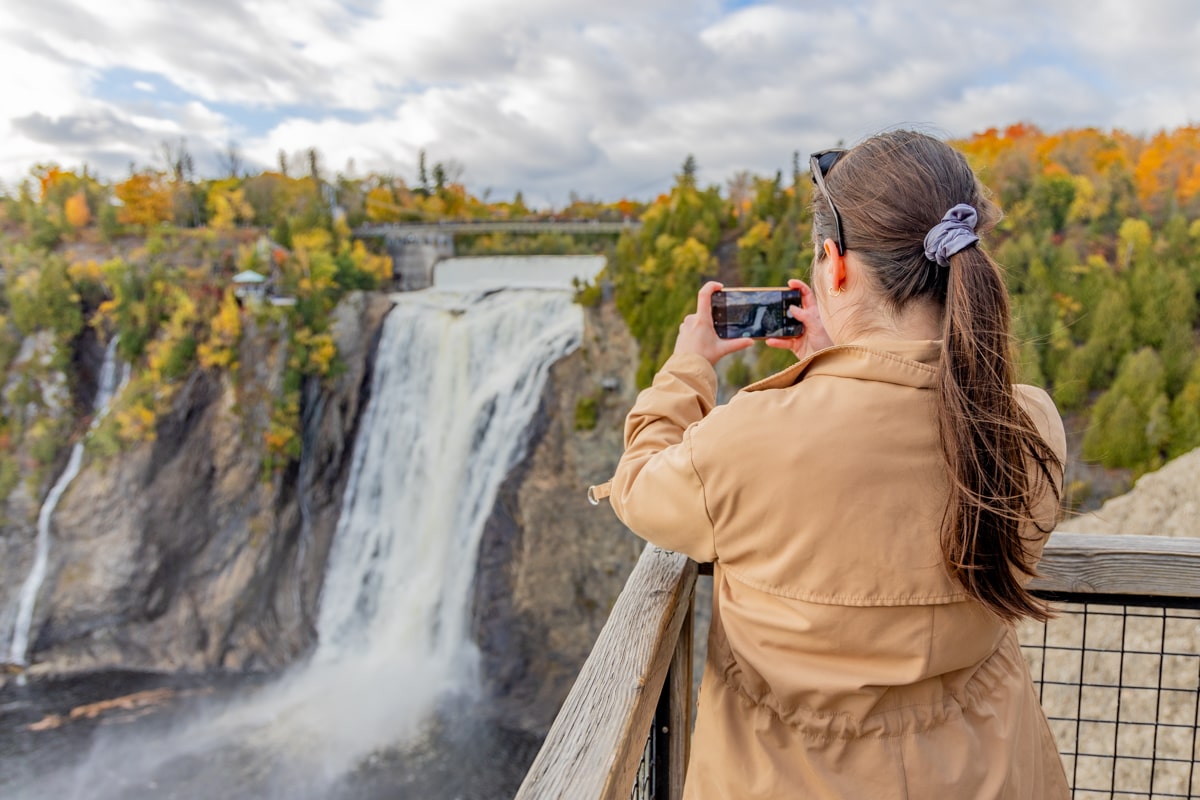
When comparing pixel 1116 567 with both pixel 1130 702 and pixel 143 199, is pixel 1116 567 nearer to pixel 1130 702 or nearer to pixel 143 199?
pixel 1130 702

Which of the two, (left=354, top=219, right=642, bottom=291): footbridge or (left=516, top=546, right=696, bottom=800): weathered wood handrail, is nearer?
(left=516, top=546, right=696, bottom=800): weathered wood handrail

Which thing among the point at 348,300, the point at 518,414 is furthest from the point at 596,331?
the point at 348,300

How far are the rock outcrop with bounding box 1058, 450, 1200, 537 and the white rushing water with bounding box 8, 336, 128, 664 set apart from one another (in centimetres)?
1872

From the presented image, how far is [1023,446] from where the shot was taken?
1.20 meters

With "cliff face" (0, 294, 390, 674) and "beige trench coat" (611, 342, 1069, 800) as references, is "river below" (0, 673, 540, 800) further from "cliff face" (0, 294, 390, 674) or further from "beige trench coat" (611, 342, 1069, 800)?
"beige trench coat" (611, 342, 1069, 800)

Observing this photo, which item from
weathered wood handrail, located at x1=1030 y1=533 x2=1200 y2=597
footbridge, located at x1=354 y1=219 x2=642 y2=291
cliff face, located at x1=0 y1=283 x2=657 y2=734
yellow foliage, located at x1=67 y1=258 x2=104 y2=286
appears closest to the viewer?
weathered wood handrail, located at x1=1030 y1=533 x2=1200 y2=597

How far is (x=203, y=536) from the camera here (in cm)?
1639

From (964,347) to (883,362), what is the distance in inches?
4.7

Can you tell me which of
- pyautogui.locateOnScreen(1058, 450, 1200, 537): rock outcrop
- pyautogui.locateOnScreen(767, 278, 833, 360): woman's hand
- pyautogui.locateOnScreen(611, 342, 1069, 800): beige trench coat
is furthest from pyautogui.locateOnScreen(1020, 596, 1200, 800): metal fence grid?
pyautogui.locateOnScreen(611, 342, 1069, 800): beige trench coat

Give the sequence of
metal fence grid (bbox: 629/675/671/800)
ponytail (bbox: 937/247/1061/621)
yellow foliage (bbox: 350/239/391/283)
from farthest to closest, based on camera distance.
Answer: yellow foliage (bbox: 350/239/391/283) → metal fence grid (bbox: 629/675/671/800) → ponytail (bbox: 937/247/1061/621)

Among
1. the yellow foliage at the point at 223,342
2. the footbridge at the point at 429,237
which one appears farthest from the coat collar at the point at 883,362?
the footbridge at the point at 429,237

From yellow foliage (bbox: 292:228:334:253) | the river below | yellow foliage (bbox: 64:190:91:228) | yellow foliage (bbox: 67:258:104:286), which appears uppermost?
yellow foliage (bbox: 64:190:91:228)

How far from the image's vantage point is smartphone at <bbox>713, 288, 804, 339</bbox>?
5.66ft

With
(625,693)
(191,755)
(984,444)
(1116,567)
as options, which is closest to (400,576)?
(191,755)
